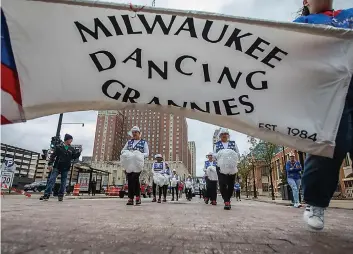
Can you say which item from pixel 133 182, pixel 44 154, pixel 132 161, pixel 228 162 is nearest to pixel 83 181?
pixel 44 154

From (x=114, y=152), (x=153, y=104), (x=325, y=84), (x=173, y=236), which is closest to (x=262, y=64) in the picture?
(x=325, y=84)

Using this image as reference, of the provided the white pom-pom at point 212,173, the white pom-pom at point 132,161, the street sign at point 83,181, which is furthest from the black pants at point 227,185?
the street sign at point 83,181

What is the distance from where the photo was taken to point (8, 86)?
1907 mm

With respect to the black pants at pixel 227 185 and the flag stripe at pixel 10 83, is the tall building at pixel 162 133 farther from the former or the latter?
the flag stripe at pixel 10 83

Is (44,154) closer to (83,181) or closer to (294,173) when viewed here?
(83,181)

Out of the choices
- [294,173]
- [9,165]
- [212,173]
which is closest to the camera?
[294,173]

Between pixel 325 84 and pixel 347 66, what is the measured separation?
0.23 metres

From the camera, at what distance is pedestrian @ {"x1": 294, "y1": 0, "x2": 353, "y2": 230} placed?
6.89 feet

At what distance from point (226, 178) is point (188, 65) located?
532 cm

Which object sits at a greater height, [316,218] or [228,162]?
[228,162]

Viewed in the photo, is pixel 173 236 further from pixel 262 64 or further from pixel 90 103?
pixel 262 64

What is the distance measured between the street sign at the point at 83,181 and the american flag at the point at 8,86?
17199mm

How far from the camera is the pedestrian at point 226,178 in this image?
687 centimetres

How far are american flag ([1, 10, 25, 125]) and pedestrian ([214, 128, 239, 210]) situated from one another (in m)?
5.66
